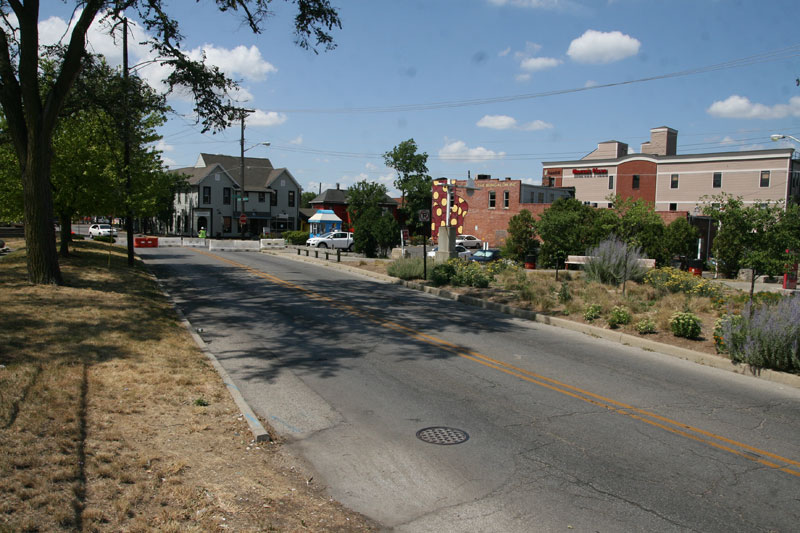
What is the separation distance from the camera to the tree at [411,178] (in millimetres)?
74000

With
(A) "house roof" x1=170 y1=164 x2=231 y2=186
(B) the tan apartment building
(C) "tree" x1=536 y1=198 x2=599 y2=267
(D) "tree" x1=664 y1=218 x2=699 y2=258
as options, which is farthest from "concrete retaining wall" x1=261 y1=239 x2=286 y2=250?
(B) the tan apartment building

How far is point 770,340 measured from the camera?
9359 mm

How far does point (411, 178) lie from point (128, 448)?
7016cm

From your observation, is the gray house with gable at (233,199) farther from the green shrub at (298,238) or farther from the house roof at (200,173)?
the green shrub at (298,238)

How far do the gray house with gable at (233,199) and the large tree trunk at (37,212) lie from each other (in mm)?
53083

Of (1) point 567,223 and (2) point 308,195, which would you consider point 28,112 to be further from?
(2) point 308,195

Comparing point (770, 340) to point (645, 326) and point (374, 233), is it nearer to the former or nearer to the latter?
point (645, 326)

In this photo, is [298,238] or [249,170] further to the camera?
[249,170]

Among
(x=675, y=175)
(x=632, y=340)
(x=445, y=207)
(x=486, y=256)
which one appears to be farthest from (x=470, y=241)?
(x=632, y=340)

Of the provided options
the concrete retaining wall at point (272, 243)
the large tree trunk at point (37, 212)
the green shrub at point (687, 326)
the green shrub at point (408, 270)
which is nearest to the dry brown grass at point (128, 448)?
the large tree trunk at point (37, 212)

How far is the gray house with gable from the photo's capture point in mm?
69062

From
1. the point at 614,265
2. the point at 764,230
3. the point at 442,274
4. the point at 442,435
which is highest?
the point at 764,230

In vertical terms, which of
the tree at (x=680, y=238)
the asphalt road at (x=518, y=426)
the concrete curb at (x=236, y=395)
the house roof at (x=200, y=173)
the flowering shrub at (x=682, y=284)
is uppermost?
the house roof at (x=200, y=173)

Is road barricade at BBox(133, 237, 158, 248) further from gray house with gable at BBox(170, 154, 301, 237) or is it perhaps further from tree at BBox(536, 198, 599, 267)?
tree at BBox(536, 198, 599, 267)
